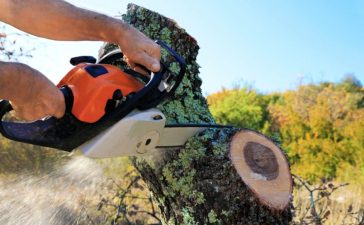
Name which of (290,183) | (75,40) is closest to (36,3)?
(75,40)

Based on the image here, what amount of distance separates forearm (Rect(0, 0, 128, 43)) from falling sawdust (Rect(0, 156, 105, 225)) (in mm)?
1455

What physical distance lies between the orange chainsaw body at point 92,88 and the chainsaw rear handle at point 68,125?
0.03 meters

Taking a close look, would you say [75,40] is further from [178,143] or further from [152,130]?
[178,143]

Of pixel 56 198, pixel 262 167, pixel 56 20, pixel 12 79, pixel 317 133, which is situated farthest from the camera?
pixel 317 133

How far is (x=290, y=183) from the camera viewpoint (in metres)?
2.57

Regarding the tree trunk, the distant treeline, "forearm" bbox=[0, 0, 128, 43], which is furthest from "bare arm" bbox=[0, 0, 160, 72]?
the distant treeline

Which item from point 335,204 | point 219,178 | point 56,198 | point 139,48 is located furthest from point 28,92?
point 335,204

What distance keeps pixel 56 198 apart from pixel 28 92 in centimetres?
493

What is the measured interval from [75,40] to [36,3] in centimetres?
21

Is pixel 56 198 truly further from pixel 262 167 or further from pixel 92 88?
pixel 92 88

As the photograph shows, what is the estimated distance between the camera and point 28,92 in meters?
1.85

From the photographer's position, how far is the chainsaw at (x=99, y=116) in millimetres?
2072

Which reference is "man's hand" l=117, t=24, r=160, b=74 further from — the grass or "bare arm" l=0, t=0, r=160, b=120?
the grass

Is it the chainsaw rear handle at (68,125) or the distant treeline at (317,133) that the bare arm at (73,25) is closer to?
the chainsaw rear handle at (68,125)
